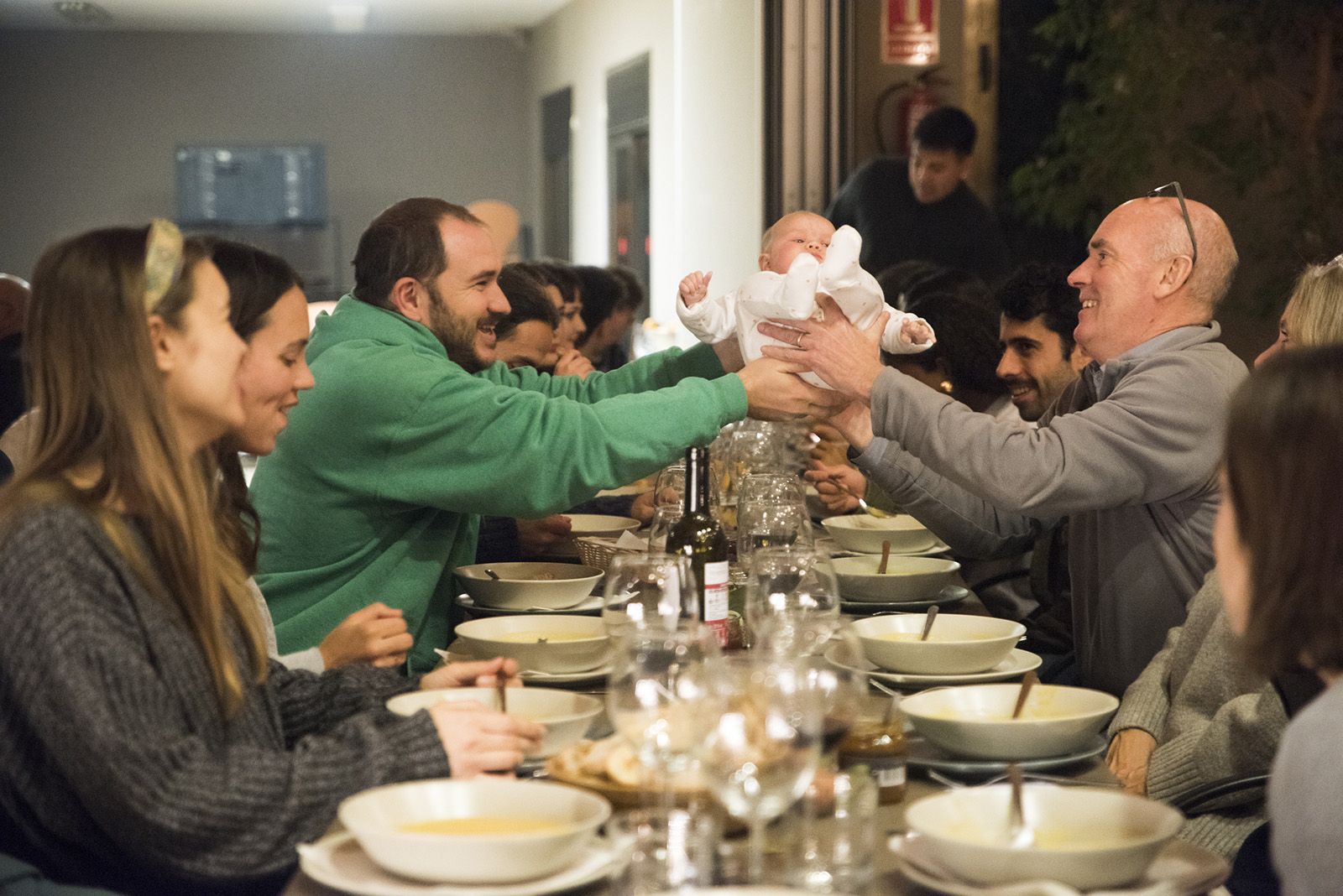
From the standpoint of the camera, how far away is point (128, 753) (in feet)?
4.54

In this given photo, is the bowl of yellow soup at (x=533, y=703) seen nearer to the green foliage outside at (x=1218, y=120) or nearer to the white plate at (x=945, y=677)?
the white plate at (x=945, y=677)

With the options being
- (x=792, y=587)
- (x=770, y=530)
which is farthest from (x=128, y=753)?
(x=770, y=530)

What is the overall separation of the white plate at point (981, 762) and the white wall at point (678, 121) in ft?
16.4

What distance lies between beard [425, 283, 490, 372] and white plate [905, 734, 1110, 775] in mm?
1566

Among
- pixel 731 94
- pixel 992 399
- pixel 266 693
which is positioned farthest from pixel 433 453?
pixel 731 94

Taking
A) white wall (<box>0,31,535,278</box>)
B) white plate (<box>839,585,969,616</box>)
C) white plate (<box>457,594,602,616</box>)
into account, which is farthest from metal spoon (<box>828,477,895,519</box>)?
white wall (<box>0,31,535,278</box>)

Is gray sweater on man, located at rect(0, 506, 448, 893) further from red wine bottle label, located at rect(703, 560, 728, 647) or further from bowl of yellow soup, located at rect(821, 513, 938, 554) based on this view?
bowl of yellow soup, located at rect(821, 513, 938, 554)

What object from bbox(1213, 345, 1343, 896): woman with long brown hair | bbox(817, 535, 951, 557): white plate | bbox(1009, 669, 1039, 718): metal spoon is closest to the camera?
bbox(1213, 345, 1343, 896): woman with long brown hair

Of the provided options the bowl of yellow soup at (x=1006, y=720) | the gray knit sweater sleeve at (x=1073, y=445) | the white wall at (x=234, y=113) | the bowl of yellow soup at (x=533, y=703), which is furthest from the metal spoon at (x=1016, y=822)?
the white wall at (x=234, y=113)

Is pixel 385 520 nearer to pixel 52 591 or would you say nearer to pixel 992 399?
pixel 52 591

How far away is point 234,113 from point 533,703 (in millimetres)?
11921

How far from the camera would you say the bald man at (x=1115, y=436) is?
259 cm

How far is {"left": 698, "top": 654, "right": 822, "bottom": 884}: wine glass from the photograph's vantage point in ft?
4.15

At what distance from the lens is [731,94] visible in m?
7.15
